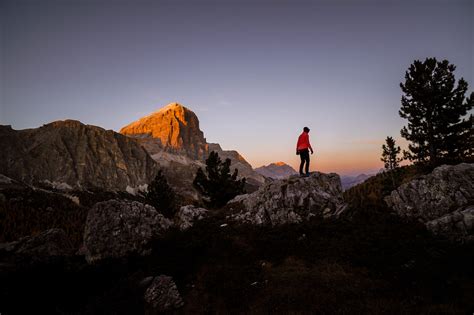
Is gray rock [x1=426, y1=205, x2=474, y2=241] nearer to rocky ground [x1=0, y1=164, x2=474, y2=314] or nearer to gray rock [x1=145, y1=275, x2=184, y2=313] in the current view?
rocky ground [x1=0, y1=164, x2=474, y2=314]

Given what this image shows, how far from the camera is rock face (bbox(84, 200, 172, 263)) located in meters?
17.4

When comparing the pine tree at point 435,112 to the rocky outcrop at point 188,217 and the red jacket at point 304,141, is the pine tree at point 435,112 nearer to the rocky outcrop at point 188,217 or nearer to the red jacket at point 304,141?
the red jacket at point 304,141

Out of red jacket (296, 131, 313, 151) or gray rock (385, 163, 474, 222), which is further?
red jacket (296, 131, 313, 151)

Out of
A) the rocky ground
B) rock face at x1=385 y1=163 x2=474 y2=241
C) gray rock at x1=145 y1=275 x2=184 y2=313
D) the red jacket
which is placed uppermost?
the red jacket

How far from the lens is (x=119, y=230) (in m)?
18.4

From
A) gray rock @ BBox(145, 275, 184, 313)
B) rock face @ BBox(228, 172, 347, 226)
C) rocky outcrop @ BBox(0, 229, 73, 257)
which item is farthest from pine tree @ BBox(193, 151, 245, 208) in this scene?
gray rock @ BBox(145, 275, 184, 313)

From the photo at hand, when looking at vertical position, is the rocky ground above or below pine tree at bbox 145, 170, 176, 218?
below

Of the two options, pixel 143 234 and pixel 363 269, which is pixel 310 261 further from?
pixel 143 234

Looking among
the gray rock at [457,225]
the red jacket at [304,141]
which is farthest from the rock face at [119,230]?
the gray rock at [457,225]

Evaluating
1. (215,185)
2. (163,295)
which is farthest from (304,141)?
(215,185)

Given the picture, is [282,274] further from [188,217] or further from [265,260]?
Answer: [188,217]

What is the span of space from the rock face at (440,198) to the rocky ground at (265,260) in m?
0.10

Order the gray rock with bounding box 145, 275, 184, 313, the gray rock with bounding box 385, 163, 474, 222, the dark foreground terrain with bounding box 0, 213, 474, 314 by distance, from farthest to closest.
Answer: the gray rock with bounding box 385, 163, 474, 222
the gray rock with bounding box 145, 275, 184, 313
the dark foreground terrain with bounding box 0, 213, 474, 314

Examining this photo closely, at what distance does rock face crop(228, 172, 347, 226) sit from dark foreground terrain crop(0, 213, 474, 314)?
1.82m
